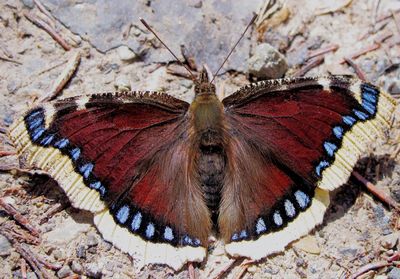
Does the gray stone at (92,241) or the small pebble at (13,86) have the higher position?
the small pebble at (13,86)

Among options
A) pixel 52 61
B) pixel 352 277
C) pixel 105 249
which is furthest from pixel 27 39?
pixel 352 277

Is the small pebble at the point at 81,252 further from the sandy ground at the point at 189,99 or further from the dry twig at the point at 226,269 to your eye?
the dry twig at the point at 226,269

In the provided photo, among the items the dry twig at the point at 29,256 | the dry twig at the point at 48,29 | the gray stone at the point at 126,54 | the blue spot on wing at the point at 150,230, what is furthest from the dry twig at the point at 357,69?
the dry twig at the point at 29,256

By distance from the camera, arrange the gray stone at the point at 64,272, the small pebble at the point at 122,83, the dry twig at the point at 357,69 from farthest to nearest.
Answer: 1. the dry twig at the point at 357,69
2. the small pebble at the point at 122,83
3. the gray stone at the point at 64,272

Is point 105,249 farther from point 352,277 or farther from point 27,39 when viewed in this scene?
point 27,39

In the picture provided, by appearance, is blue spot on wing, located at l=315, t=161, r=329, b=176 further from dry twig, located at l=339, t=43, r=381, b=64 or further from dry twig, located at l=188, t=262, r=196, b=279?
dry twig, located at l=339, t=43, r=381, b=64

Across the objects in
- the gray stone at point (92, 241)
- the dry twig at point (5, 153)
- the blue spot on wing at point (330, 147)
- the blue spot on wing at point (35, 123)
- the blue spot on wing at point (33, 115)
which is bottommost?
the gray stone at point (92, 241)

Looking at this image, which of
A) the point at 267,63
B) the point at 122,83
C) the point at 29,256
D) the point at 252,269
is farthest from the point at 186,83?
the point at 29,256
